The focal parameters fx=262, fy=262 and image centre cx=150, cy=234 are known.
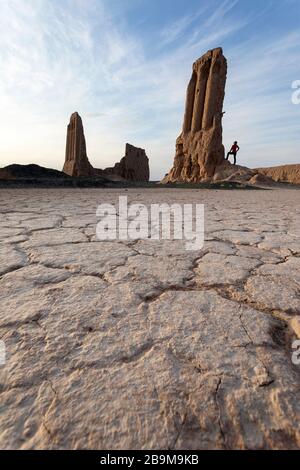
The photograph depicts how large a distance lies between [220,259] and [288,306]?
0.50m

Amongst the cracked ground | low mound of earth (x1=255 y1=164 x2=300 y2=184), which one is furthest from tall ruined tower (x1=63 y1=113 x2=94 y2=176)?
the cracked ground

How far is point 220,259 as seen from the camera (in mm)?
1352

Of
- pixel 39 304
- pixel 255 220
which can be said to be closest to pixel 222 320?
pixel 39 304

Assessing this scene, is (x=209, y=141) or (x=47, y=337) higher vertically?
(x=209, y=141)

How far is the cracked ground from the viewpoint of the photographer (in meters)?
0.45

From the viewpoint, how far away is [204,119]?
48.8 ft

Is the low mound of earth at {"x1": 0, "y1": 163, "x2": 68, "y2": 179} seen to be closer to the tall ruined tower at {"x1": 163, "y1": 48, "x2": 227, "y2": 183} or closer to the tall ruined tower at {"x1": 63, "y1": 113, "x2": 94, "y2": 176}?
→ the tall ruined tower at {"x1": 163, "y1": 48, "x2": 227, "y2": 183}

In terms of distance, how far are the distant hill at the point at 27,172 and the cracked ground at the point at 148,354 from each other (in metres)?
12.0

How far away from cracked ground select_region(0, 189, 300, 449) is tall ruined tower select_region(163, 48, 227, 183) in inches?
549

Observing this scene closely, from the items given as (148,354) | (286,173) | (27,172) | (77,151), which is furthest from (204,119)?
(148,354)

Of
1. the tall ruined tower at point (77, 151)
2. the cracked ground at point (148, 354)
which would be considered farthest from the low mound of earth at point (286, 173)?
the cracked ground at point (148, 354)

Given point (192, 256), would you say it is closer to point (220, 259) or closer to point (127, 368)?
point (220, 259)

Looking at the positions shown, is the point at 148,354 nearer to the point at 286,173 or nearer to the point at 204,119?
the point at 204,119

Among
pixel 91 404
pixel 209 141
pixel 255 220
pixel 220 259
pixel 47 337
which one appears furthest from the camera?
pixel 209 141
